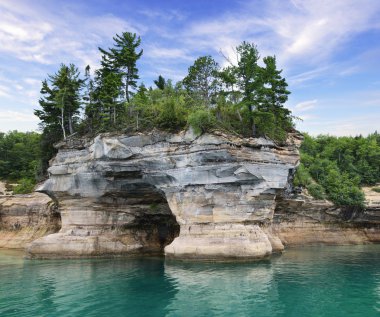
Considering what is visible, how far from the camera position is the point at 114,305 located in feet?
51.6

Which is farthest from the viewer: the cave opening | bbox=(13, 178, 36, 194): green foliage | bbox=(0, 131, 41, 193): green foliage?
bbox=(0, 131, 41, 193): green foliage

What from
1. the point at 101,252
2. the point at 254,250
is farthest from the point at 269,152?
the point at 101,252

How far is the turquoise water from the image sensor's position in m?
15.0

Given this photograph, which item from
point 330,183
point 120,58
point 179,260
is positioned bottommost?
point 179,260

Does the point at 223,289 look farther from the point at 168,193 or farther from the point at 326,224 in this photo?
the point at 326,224

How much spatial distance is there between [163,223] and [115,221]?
194 inches

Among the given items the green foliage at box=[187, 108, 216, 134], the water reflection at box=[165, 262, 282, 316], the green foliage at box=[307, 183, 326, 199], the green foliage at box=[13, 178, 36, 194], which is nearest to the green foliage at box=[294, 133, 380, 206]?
the green foliage at box=[307, 183, 326, 199]

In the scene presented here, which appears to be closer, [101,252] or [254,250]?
[254,250]

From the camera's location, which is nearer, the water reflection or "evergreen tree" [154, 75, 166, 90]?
the water reflection

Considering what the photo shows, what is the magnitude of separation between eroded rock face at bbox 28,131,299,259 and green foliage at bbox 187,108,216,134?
0.64 metres

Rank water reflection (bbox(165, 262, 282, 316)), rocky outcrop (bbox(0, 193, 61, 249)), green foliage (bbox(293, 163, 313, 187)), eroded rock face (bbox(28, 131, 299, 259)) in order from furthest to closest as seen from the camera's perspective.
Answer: green foliage (bbox(293, 163, 313, 187)) → rocky outcrop (bbox(0, 193, 61, 249)) → eroded rock face (bbox(28, 131, 299, 259)) → water reflection (bbox(165, 262, 282, 316))

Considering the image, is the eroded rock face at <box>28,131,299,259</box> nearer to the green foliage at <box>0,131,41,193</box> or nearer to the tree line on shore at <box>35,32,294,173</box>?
the tree line on shore at <box>35,32,294,173</box>

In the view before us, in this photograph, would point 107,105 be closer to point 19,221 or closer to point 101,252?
point 101,252

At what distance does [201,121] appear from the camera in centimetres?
2756
